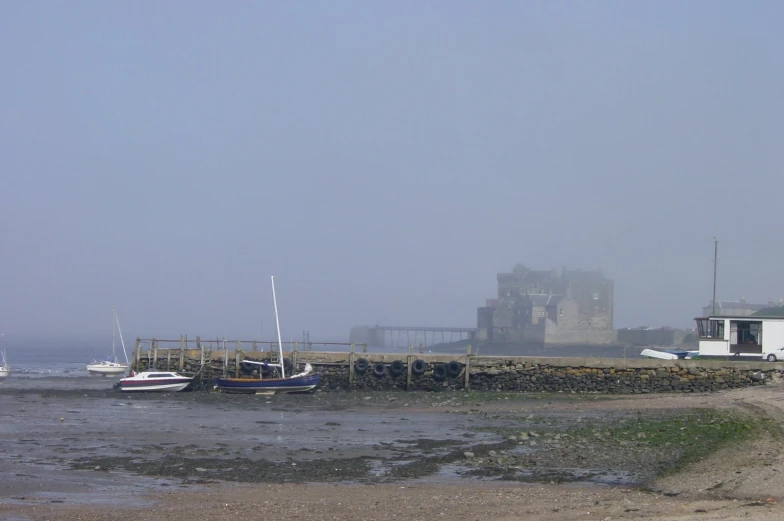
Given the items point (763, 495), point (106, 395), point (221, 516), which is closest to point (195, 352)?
point (106, 395)

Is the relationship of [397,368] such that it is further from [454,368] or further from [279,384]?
[279,384]

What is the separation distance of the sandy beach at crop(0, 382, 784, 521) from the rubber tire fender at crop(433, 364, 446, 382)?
9.40 meters

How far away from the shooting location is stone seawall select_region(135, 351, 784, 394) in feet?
147

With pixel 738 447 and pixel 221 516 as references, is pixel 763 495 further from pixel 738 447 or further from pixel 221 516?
pixel 221 516

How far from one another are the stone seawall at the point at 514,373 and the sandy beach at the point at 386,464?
5846 mm

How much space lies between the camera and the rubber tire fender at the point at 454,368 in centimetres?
4803

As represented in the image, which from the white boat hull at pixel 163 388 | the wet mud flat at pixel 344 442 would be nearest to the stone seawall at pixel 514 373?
the white boat hull at pixel 163 388

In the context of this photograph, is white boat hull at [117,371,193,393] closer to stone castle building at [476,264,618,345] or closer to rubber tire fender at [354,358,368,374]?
rubber tire fender at [354,358,368,374]

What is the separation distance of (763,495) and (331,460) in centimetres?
1105

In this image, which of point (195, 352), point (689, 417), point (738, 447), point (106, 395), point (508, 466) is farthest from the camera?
point (195, 352)

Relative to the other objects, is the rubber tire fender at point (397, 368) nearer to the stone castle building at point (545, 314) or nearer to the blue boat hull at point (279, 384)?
the blue boat hull at point (279, 384)

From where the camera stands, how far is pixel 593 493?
17484 mm

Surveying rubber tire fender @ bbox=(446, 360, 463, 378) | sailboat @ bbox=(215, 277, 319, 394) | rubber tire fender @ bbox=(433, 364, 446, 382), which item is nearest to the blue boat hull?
sailboat @ bbox=(215, 277, 319, 394)

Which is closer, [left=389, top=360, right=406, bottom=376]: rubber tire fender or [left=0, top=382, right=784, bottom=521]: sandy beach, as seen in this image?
[left=0, top=382, right=784, bottom=521]: sandy beach
